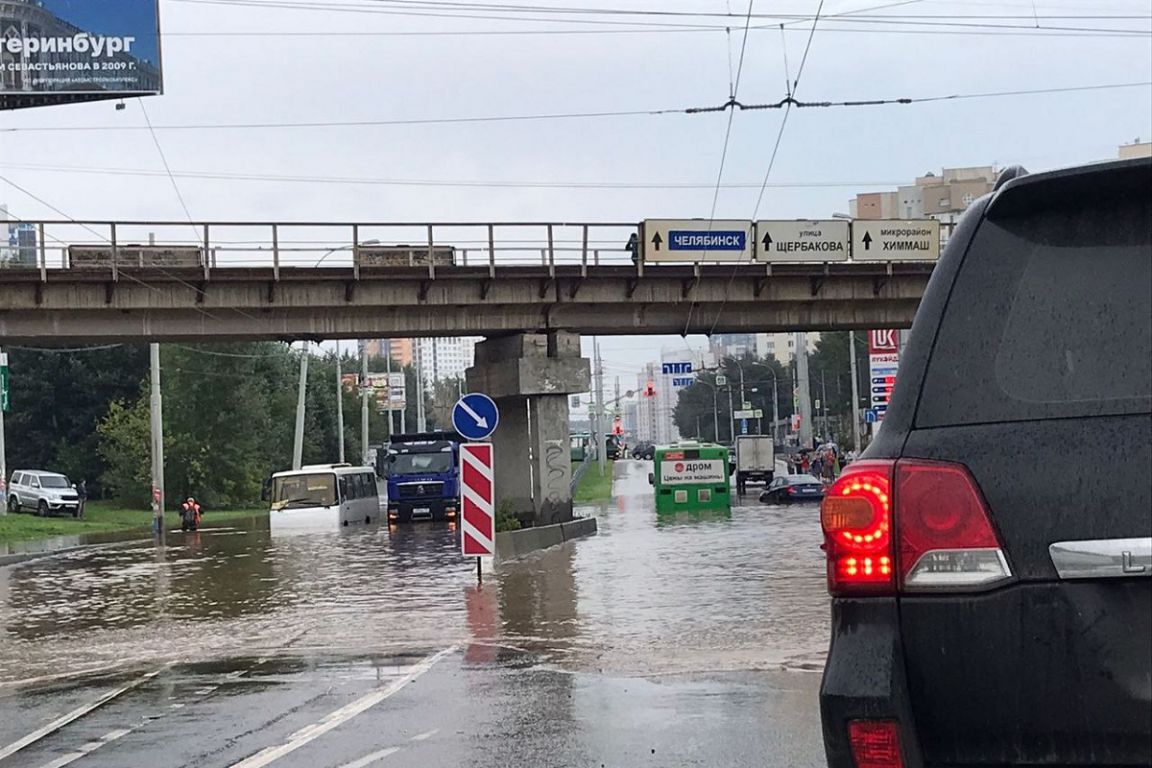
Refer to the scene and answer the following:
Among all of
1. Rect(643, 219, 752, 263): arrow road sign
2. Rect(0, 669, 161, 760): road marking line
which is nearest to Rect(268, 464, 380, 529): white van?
Rect(643, 219, 752, 263): arrow road sign

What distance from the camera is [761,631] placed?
14484 millimetres

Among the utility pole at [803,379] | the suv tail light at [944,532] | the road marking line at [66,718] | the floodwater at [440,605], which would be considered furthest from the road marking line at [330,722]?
the utility pole at [803,379]

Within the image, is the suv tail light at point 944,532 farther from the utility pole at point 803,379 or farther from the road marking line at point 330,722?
the utility pole at point 803,379

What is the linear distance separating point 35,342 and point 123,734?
28.4m

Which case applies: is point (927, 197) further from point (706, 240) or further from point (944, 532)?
point (944, 532)

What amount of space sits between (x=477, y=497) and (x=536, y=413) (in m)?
16.8

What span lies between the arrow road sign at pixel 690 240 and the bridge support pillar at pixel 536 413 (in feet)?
11.6

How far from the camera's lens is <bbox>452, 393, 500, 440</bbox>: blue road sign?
20828 mm

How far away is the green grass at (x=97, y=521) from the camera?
46.2 metres

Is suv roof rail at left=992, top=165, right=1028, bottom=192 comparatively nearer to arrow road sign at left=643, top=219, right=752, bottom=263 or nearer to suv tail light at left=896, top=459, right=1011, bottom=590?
suv tail light at left=896, top=459, right=1011, bottom=590

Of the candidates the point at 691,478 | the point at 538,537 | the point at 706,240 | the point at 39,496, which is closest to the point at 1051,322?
the point at 538,537

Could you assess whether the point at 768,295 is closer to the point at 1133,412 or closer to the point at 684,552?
the point at 684,552

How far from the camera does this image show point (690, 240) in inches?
1521

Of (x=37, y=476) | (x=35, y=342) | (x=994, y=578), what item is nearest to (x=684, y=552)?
(x=35, y=342)
